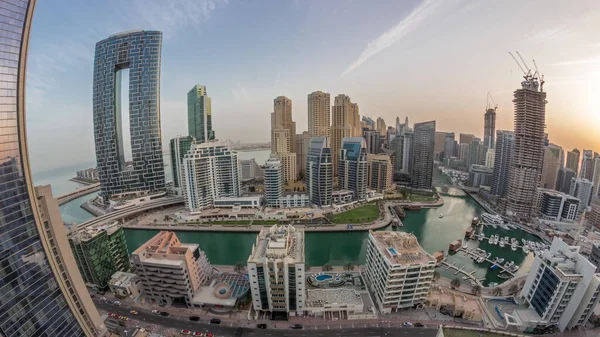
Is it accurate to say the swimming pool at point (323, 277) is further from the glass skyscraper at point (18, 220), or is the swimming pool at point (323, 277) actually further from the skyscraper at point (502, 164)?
the skyscraper at point (502, 164)

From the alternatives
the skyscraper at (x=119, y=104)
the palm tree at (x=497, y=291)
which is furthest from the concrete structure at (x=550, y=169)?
the skyscraper at (x=119, y=104)

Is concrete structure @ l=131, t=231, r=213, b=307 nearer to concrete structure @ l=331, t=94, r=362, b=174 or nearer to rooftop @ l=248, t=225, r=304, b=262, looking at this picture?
rooftop @ l=248, t=225, r=304, b=262

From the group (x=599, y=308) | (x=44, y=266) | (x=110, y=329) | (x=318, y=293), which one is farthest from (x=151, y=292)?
(x=599, y=308)

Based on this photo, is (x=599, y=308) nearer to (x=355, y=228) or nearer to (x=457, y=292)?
(x=457, y=292)

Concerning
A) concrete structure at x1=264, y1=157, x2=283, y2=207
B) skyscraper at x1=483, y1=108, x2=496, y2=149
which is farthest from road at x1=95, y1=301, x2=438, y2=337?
skyscraper at x1=483, y1=108, x2=496, y2=149

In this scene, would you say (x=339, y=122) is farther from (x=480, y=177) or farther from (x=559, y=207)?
(x=559, y=207)

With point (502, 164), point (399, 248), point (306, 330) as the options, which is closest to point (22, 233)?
point (306, 330)
